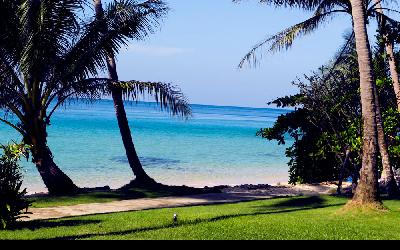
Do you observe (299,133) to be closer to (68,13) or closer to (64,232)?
(68,13)

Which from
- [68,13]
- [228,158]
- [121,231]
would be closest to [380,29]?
[68,13]

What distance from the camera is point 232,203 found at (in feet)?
42.0

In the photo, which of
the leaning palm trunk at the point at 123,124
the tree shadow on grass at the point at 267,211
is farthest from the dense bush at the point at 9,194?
the leaning palm trunk at the point at 123,124

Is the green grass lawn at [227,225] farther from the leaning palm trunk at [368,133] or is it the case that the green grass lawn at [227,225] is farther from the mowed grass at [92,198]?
the mowed grass at [92,198]

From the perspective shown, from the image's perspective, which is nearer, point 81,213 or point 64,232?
point 64,232

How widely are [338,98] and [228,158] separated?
23.2 metres

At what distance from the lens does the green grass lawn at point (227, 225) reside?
7574 millimetres

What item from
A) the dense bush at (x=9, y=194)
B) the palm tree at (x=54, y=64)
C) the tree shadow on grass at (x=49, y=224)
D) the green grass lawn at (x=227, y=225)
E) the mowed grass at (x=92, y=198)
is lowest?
the mowed grass at (x=92, y=198)

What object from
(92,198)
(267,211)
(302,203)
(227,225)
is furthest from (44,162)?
(227,225)

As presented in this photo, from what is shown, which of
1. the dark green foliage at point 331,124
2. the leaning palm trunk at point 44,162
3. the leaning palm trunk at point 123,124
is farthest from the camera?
the leaning palm trunk at point 123,124

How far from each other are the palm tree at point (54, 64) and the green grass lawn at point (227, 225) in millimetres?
4348

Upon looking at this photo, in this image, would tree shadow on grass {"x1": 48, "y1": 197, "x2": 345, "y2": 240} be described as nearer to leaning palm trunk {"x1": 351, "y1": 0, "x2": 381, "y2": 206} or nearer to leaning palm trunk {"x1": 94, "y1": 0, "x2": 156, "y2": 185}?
leaning palm trunk {"x1": 351, "y1": 0, "x2": 381, "y2": 206}

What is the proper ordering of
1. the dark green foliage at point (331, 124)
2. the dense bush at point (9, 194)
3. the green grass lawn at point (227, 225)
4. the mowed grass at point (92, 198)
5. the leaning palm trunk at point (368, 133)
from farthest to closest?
the dark green foliage at point (331, 124)
the mowed grass at point (92, 198)
the leaning palm trunk at point (368, 133)
the dense bush at point (9, 194)
the green grass lawn at point (227, 225)

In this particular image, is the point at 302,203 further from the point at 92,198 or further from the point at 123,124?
the point at 123,124
